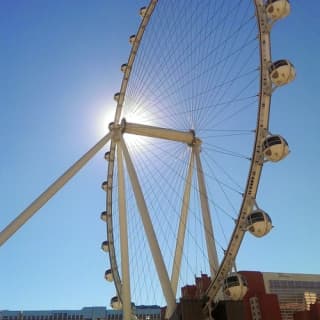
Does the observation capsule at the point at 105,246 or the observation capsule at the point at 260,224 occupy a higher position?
the observation capsule at the point at 105,246

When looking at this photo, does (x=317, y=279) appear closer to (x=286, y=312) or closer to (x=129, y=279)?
(x=286, y=312)

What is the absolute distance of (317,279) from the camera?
52.7 m

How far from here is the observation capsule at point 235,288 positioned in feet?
37.7

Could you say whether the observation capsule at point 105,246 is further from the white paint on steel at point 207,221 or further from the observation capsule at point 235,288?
the observation capsule at point 235,288

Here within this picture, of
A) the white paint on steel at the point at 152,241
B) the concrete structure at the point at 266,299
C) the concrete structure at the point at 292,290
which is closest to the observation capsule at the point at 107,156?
the white paint on steel at the point at 152,241

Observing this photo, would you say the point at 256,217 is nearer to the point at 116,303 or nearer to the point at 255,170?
the point at 255,170

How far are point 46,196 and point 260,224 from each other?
8.28 m

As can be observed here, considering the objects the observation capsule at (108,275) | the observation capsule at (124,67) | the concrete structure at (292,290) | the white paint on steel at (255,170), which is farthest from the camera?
the concrete structure at (292,290)

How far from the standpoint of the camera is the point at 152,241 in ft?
46.7

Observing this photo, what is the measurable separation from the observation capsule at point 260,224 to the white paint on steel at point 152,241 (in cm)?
349

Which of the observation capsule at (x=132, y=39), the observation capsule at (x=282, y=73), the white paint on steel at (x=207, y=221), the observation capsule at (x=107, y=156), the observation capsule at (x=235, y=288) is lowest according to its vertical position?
the observation capsule at (x=235, y=288)

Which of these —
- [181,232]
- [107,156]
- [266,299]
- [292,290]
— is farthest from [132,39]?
→ [292,290]

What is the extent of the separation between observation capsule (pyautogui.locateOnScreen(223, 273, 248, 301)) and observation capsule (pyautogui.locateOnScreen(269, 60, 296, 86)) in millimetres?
6251

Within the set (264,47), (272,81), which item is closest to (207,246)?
(272,81)
